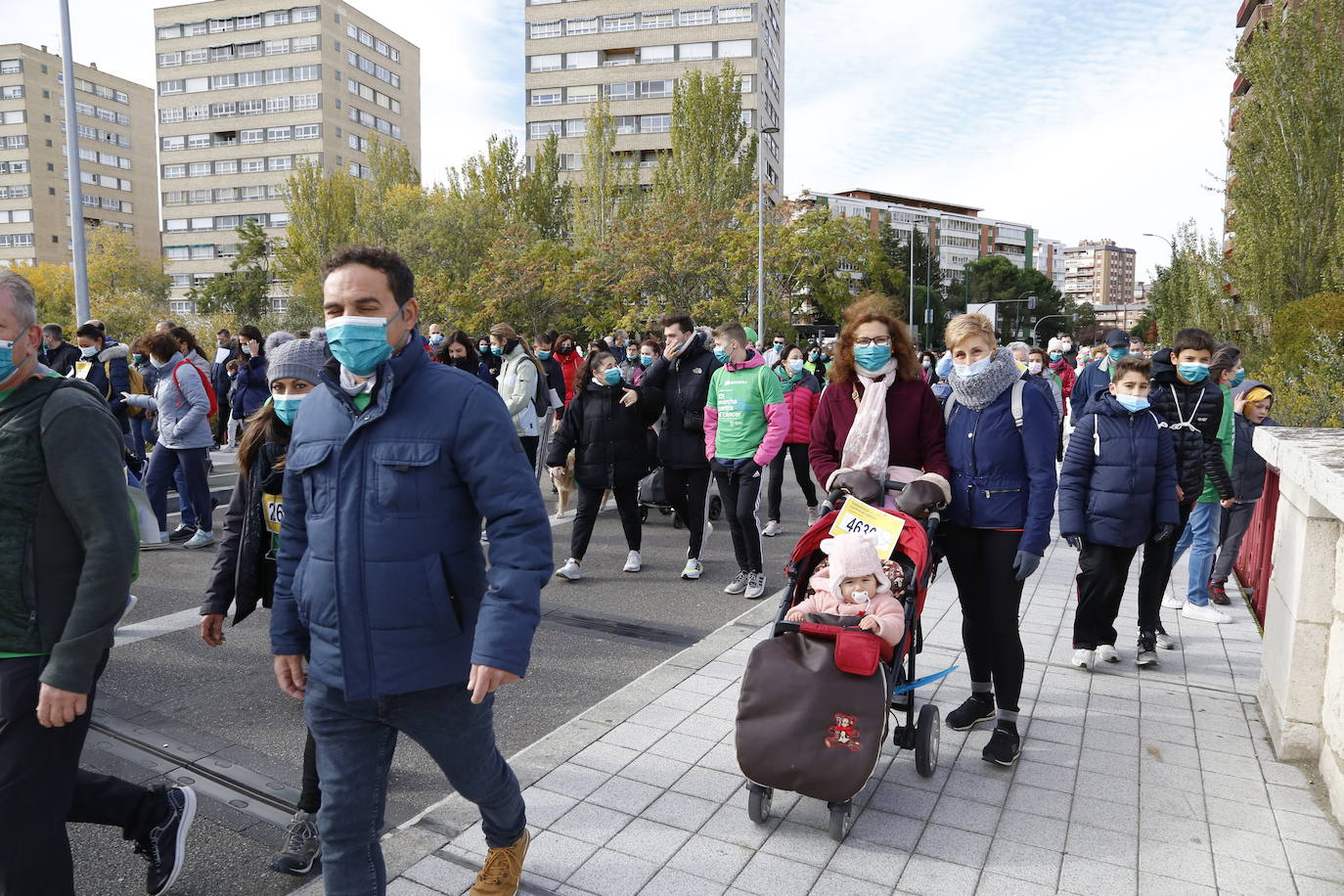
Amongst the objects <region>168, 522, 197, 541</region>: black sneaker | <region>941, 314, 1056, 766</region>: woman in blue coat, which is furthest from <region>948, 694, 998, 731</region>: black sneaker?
<region>168, 522, 197, 541</region>: black sneaker

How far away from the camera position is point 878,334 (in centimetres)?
450

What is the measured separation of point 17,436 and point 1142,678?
5.57 metres

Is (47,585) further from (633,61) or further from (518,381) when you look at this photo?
(633,61)

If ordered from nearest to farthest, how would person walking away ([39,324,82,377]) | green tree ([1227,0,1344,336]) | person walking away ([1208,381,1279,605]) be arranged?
person walking away ([1208,381,1279,605])
person walking away ([39,324,82,377])
green tree ([1227,0,1344,336])

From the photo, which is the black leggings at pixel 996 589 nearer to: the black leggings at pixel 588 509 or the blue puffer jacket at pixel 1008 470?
the blue puffer jacket at pixel 1008 470

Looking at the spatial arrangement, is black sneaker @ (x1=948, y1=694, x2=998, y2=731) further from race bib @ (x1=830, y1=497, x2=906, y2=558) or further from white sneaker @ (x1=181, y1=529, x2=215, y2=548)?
white sneaker @ (x1=181, y1=529, x2=215, y2=548)

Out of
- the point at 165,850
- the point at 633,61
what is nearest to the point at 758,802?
the point at 165,850

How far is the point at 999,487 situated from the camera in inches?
166

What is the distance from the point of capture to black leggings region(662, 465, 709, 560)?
775cm

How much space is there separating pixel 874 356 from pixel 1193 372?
2921mm

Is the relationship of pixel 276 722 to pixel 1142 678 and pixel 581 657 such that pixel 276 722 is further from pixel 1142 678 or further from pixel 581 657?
pixel 1142 678

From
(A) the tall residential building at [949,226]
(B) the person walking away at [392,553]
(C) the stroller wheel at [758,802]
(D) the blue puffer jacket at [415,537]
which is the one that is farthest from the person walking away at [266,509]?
(A) the tall residential building at [949,226]

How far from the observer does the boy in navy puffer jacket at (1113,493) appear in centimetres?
531

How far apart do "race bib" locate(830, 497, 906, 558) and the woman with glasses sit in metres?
0.35
